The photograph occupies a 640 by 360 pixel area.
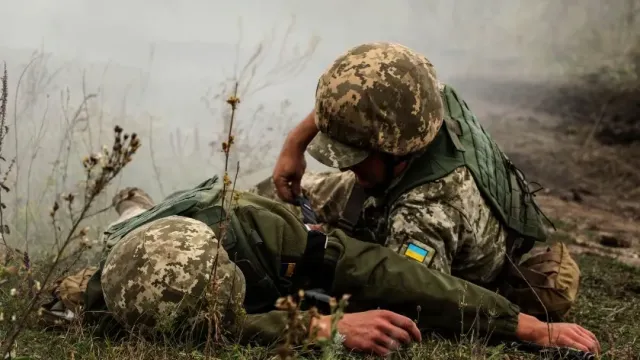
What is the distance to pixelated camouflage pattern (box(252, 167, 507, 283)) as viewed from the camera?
3395mm

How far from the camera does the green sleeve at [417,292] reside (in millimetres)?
3051

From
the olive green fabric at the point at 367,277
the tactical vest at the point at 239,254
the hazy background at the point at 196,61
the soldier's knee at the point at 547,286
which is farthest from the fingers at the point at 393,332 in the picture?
the hazy background at the point at 196,61

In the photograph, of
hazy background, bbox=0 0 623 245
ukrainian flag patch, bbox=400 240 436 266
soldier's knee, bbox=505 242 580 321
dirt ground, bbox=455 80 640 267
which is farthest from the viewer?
hazy background, bbox=0 0 623 245

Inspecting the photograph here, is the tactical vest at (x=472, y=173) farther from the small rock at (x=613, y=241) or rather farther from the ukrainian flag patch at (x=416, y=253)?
the small rock at (x=613, y=241)

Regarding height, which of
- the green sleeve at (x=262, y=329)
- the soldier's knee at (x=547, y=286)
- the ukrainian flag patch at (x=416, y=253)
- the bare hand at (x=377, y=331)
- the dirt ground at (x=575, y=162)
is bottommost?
the dirt ground at (x=575, y=162)

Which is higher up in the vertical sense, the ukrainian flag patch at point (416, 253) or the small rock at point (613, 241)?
the ukrainian flag patch at point (416, 253)

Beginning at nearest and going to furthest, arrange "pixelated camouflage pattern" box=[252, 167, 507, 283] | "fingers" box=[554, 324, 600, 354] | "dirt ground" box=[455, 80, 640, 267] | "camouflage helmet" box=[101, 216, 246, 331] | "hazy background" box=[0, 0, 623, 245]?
"camouflage helmet" box=[101, 216, 246, 331] → "fingers" box=[554, 324, 600, 354] → "pixelated camouflage pattern" box=[252, 167, 507, 283] → "dirt ground" box=[455, 80, 640, 267] → "hazy background" box=[0, 0, 623, 245]

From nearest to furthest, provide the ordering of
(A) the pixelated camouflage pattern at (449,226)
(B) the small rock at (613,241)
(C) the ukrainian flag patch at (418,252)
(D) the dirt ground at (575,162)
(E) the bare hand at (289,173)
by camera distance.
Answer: (C) the ukrainian flag patch at (418,252) → (A) the pixelated camouflage pattern at (449,226) → (E) the bare hand at (289,173) → (B) the small rock at (613,241) → (D) the dirt ground at (575,162)

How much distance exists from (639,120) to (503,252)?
6350 millimetres

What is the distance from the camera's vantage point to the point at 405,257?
3.19 metres


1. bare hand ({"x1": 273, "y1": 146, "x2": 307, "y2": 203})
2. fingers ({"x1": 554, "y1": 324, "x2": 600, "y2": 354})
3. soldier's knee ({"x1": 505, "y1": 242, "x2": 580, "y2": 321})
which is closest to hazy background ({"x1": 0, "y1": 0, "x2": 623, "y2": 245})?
bare hand ({"x1": 273, "y1": 146, "x2": 307, "y2": 203})

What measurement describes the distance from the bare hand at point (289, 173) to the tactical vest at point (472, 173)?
374mm

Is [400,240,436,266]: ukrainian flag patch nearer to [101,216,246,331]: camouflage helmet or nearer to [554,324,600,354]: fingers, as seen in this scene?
[554,324,600,354]: fingers

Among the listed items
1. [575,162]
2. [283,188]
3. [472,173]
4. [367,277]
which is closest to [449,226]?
[472,173]
